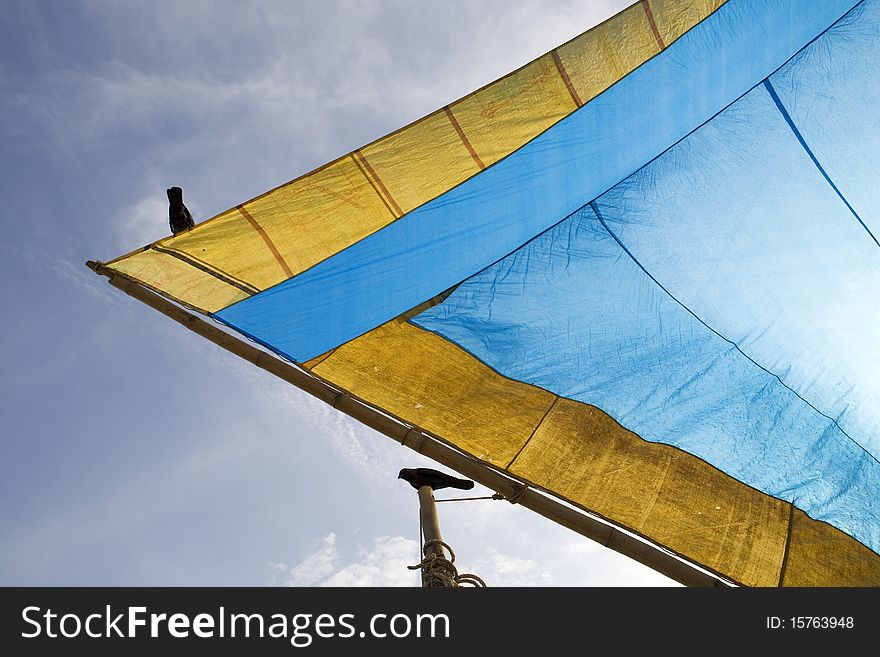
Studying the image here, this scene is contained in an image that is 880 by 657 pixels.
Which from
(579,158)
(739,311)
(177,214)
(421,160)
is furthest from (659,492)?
(177,214)

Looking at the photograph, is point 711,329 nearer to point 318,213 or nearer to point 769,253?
point 769,253

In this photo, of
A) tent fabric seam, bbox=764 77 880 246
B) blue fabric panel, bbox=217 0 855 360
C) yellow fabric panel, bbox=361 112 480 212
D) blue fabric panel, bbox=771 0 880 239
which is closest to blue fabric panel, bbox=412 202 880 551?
blue fabric panel, bbox=217 0 855 360

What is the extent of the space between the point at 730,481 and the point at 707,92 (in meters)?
1.62

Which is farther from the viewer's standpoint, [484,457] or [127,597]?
[484,457]

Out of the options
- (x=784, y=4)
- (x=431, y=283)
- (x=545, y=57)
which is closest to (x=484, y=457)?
(x=431, y=283)

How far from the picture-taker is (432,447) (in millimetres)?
3029

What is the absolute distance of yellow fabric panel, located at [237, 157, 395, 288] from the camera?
3.13m

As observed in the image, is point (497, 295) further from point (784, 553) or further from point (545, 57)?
point (784, 553)

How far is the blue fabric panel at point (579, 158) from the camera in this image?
3.22 m

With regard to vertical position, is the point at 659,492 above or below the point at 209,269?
below

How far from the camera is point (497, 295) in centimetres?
323

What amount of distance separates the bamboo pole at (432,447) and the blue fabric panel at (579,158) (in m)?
0.39

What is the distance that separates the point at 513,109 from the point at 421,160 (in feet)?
1.45

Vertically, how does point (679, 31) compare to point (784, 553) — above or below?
above
